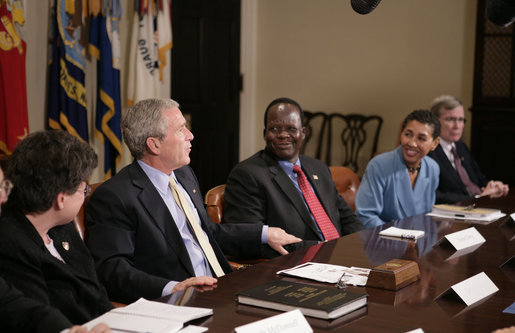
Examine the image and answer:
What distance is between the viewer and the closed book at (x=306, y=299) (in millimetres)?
1875

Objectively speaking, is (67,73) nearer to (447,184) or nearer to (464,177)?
(447,184)

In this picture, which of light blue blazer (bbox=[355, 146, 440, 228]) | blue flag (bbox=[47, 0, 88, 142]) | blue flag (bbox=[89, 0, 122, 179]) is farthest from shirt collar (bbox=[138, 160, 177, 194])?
blue flag (bbox=[89, 0, 122, 179])

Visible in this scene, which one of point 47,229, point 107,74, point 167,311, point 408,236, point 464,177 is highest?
point 107,74

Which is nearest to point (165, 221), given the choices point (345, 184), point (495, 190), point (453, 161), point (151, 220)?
point (151, 220)

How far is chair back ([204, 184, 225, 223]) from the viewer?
3.48 meters

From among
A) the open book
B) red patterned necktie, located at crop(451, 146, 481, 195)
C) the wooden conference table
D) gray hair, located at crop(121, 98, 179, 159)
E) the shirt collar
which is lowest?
red patterned necktie, located at crop(451, 146, 481, 195)

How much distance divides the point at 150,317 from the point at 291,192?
6.01 feet

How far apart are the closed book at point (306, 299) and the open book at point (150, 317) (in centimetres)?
16

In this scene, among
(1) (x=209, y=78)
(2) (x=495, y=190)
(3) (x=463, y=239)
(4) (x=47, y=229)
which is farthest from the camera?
(1) (x=209, y=78)

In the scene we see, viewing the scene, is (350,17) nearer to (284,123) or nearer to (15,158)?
(284,123)

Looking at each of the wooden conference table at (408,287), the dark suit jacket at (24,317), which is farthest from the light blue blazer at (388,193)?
the dark suit jacket at (24,317)

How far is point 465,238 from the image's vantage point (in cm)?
298

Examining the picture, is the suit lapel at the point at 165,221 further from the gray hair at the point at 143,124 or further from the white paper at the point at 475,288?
the white paper at the point at 475,288

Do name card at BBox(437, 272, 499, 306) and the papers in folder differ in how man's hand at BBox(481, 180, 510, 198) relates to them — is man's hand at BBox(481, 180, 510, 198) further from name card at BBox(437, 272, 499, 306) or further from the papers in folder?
name card at BBox(437, 272, 499, 306)
